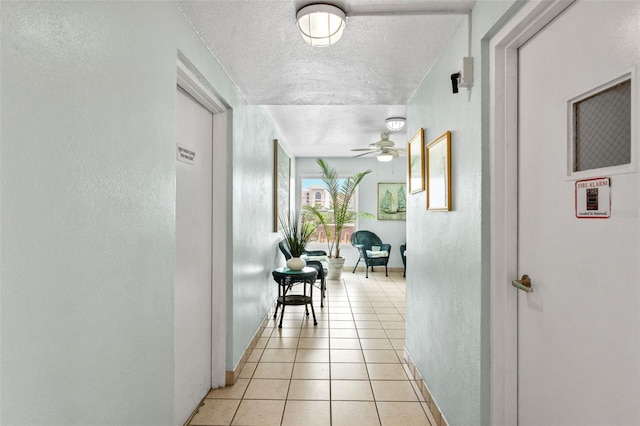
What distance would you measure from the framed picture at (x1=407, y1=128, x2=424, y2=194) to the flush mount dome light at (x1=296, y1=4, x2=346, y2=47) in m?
1.08

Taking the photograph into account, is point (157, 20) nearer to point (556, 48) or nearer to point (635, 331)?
point (556, 48)

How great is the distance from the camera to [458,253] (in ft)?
6.01

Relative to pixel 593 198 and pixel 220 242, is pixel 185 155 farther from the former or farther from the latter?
pixel 593 198

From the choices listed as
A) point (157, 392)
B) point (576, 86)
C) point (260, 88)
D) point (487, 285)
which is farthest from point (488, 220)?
point (260, 88)

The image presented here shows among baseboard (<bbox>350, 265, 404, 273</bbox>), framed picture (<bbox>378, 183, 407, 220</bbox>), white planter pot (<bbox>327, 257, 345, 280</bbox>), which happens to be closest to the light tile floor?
white planter pot (<bbox>327, 257, 345, 280</bbox>)

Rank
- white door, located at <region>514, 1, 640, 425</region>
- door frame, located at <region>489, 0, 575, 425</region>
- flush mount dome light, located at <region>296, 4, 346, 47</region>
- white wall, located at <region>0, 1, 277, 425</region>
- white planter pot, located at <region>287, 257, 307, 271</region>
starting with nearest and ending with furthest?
white wall, located at <region>0, 1, 277, 425</region>
white door, located at <region>514, 1, 640, 425</region>
door frame, located at <region>489, 0, 575, 425</region>
flush mount dome light, located at <region>296, 4, 346, 47</region>
white planter pot, located at <region>287, 257, 307, 271</region>

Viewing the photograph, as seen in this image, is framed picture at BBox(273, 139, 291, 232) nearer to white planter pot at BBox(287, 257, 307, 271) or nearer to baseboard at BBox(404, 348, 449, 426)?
white planter pot at BBox(287, 257, 307, 271)

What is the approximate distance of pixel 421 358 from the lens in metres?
2.52

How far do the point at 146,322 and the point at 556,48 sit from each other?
1.79 m

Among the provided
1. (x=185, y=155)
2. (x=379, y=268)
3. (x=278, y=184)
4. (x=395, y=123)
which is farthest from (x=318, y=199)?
(x=185, y=155)

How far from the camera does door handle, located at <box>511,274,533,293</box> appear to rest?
135cm

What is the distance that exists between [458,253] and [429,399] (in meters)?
1.10

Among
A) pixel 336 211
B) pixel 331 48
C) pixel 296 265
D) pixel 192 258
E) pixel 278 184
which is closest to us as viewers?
pixel 331 48

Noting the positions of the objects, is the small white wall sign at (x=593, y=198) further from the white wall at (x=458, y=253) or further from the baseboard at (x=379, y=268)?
the baseboard at (x=379, y=268)
